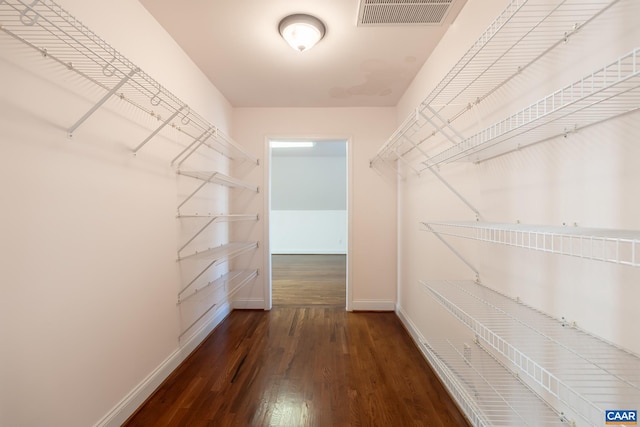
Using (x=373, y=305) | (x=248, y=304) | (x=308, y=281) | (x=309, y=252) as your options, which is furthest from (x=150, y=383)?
(x=309, y=252)

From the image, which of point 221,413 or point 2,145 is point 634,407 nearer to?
point 221,413

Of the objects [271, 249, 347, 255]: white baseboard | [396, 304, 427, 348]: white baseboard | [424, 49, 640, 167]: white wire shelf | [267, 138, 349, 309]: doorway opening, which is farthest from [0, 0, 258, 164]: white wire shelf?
[271, 249, 347, 255]: white baseboard

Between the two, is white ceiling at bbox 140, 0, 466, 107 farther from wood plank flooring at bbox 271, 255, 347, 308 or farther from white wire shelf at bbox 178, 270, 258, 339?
wood plank flooring at bbox 271, 255, 347, 308

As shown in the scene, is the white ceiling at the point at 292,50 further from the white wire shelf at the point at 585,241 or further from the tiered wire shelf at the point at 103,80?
the white wire shelf at the point at 585,241

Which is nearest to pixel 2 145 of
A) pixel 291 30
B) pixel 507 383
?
pixel 291 30

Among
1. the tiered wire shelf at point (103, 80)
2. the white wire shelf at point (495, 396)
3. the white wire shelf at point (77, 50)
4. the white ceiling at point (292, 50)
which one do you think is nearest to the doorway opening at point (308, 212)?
the white ceiling at point (292, 50)

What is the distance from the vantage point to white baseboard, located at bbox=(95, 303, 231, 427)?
146cm

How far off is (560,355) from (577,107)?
0.80m

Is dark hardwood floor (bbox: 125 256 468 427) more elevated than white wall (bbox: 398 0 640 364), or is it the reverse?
white wall (bbox: 398 0 640 364)

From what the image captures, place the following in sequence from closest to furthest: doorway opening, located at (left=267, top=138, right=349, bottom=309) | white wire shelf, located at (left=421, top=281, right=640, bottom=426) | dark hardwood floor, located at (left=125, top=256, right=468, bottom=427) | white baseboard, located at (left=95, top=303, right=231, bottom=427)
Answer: white wire shelf, located at (left=421, top=281, right=640, bottom=426) → white baseboard, located at (left=95, top=303, right=231, bottom=427) → dark hardwood floor, located at (left=125, top=256, right=468, bottom=427) → doorway opening, located at (left=267, top=138, right=349, bottom=309)

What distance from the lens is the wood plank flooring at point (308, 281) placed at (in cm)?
365

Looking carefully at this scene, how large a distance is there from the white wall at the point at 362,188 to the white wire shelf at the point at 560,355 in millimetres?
1795

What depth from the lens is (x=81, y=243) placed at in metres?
1.28

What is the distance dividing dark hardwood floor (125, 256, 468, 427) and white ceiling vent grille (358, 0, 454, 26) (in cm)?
231
